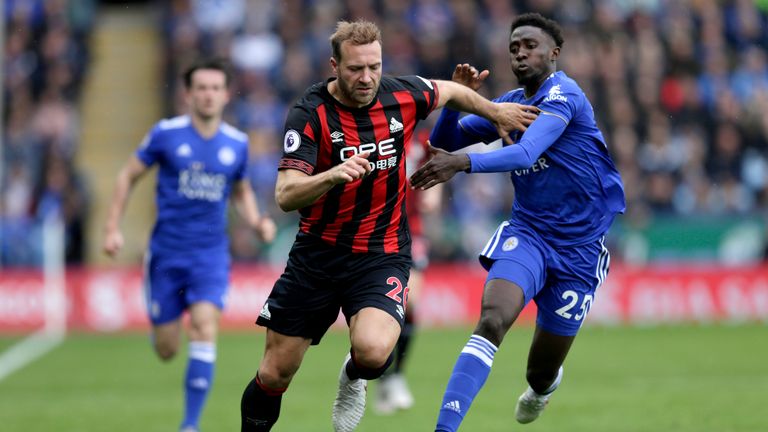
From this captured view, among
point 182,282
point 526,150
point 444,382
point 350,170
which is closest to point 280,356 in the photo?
point 350,170

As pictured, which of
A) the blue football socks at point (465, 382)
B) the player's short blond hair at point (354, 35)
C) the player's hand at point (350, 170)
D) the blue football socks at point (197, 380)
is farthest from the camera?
the blue football socks at point (197, 380)

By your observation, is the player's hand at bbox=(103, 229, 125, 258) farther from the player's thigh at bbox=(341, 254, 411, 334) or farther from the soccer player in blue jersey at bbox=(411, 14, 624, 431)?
the soccer player in blue jersey at bbox=(411, 14, 624, 431)

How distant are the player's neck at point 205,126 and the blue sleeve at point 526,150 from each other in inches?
148

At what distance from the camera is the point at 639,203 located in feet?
65.0

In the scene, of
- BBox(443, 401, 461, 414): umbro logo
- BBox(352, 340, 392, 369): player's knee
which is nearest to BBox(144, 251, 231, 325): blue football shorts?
BBox(352, 340, 392, 369): player's knee

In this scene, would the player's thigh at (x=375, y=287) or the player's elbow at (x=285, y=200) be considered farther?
the player's thigh at (x=375, y=287)

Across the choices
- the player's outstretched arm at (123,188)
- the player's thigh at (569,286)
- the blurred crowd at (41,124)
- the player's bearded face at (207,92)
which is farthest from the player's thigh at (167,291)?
the blurred crowd at (41,124)

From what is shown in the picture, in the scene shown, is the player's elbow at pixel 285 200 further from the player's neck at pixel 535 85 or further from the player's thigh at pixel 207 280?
the player's thigh at pixel 207 280

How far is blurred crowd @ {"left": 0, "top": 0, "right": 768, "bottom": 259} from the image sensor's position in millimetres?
20141

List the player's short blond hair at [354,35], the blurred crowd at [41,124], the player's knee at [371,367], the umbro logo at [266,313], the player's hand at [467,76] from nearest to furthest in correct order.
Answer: the player's short blond hair at [354,35] → the player's knee at [371,367] → the umbro logo at [266,313] → the player's hand at [467,76] → the blurred crowd at [41,124]

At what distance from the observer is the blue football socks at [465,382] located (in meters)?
6.96

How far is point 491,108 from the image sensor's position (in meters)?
7.69

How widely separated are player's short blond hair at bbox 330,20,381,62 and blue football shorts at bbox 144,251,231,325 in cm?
332

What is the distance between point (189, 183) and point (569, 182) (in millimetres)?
3703
